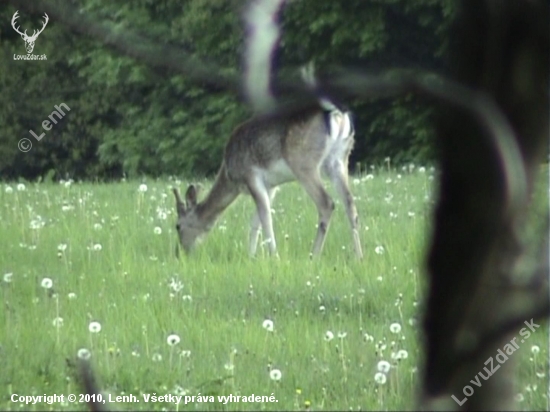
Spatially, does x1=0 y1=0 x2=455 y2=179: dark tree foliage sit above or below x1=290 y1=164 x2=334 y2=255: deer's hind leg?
above

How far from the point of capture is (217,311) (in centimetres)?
699

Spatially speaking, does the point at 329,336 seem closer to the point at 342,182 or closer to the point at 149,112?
the point at 342,182

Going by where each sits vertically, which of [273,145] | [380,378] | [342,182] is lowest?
[380,378]

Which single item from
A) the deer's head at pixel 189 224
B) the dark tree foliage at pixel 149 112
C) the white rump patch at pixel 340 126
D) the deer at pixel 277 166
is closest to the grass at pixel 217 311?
the deer's head at pixel 189 224

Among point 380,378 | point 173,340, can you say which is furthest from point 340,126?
point 380,378

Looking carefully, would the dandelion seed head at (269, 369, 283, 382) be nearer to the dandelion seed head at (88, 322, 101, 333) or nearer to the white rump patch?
the dandelion seed head at (88, 322, 101, 333)

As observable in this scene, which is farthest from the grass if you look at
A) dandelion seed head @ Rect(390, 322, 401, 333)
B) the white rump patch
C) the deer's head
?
the white rump patch

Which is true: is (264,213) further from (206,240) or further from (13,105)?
(13,105)

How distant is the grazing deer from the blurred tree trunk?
922 cm

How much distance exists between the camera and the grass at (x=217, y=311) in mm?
5160

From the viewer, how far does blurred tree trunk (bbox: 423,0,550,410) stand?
97 centimetres

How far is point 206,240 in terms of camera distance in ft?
34.6

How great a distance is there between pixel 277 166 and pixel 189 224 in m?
0.94

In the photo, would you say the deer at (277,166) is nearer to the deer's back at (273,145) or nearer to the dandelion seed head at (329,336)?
the deer's back at (273,145)
